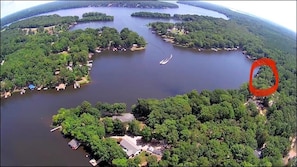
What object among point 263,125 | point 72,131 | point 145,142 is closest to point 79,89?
point 72,131

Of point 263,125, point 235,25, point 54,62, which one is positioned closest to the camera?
point 263,125

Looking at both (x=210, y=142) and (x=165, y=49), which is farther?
(x=165, y=49)

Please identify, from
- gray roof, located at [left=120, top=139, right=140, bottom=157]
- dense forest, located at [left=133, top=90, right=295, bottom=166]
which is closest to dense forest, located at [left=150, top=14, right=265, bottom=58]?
dense forest, located at [left=133, top=90, right=295, bottom=166]

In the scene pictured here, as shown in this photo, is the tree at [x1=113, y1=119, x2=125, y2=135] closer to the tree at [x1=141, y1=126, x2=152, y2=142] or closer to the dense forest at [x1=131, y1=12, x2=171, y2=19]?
the tree at [x1=141, y1=126, x2=152, y2=142]

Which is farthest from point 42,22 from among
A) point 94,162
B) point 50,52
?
point 94,162

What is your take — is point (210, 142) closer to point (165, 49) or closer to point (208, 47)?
point (165, 49)

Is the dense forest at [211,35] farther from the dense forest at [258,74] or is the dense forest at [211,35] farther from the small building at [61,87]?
the small building at [61,87]
